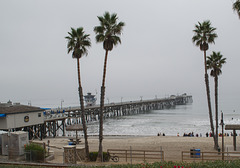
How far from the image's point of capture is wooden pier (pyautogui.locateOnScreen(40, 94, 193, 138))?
124 ft

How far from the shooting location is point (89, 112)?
70.5 metres

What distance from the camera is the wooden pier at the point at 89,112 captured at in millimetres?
37688

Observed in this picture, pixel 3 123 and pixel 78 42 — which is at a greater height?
pixel 78 42

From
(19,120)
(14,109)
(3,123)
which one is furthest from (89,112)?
(3,123)

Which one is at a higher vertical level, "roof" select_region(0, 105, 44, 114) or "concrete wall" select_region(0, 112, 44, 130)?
"roof" select_region(0, 105, 44, 114)

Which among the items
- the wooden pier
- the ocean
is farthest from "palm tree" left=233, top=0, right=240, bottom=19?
the ocean

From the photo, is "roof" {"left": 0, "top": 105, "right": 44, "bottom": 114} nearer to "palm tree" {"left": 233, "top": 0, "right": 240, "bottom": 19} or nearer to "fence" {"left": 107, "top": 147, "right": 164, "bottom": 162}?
"fence" {"left": 107, "top": 147, "right": 164, "bottom": 162}

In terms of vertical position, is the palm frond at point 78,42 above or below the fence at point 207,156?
above

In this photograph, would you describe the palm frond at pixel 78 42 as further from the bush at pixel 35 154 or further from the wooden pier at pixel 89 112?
the wooden pier at pixel 89 112

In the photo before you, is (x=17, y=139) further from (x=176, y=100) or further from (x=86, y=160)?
(x=176, y=100)

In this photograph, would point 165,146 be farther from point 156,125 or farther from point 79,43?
point 156,125

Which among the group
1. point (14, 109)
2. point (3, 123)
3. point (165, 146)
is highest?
point (14, 109)

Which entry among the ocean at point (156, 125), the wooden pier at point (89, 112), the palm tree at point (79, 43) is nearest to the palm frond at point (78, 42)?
the palm tree at point (79, 43)

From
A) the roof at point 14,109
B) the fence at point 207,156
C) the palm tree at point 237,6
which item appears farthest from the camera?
the roof at point 14,109
